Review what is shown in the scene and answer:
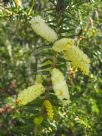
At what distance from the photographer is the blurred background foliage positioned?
1.54 m

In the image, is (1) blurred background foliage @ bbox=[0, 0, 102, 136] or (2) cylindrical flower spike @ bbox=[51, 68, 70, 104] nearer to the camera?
(2) cylindrical flower spike @ bbox=[51, 68, 70, 104]

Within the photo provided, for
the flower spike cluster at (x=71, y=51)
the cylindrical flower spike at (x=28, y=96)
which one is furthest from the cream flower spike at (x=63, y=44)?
the cylindrical flower spike at (x=28, y=96)

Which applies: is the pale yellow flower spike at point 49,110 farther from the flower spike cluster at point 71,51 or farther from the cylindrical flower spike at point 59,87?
the flower spike cluster at point 71,51

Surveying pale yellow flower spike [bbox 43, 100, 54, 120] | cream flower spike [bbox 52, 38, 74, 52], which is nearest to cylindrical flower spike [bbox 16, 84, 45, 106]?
pale yellow flower spike [bbox 43, 100, 54, 120]

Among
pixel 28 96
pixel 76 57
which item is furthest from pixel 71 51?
pixel 28 96

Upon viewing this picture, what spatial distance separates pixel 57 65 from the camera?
147cm

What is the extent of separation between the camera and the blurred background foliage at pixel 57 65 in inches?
60.7

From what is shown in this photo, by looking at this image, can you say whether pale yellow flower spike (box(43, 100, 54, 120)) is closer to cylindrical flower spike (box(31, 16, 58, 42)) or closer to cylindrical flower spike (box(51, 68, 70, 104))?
cylindrical flower spike (box(51, 68, 70, 104))

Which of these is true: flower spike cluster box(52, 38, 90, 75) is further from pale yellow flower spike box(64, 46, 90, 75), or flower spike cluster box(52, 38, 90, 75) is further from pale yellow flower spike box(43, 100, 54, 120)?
pale yellow flower spike box(43, 100, 54, 120)

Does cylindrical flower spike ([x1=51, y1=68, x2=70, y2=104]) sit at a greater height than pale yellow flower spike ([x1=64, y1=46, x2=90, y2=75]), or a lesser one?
lesser

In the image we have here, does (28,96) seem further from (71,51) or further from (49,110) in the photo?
(71,51)

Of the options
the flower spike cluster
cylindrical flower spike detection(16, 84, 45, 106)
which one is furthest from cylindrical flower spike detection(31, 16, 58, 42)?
cylindrical flower spike detection(16, 84, 45, 106)

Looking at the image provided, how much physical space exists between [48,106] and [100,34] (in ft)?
6.51

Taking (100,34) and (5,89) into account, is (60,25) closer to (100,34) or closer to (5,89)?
(100,34)
